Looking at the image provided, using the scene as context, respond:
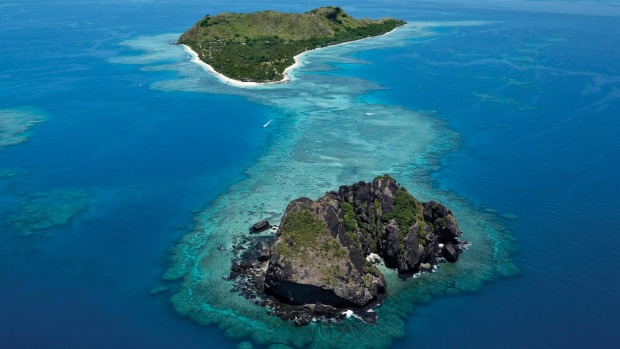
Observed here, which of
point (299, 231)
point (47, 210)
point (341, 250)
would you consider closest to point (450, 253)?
point (341, 250)

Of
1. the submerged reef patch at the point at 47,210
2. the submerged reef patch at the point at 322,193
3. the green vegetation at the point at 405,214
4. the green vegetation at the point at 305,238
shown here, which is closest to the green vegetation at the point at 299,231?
the green vegetation at the point at 305,238

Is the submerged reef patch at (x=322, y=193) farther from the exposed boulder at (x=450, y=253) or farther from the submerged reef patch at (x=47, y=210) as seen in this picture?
the submerged reef patch at (x=47, y=210)

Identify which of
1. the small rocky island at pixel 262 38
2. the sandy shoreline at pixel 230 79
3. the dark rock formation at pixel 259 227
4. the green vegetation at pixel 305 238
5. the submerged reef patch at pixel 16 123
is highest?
the small rocky island at pixel 262 38

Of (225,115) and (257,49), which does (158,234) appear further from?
(257,49)

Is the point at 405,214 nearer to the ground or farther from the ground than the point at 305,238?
farther from the ground

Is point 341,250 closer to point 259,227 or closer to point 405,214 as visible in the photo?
point 405,214

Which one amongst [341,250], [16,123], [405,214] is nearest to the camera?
[341,250]

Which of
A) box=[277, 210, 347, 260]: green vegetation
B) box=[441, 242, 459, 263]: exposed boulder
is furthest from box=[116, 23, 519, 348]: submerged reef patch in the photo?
box=[277, 210, 347, 260]: green vegetation
